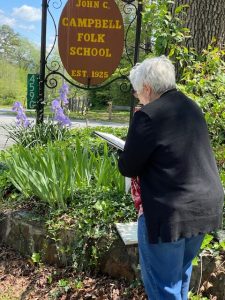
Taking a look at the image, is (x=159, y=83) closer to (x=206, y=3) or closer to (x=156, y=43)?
(x=156, y=43)

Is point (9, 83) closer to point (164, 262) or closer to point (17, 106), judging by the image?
point (17, 106)

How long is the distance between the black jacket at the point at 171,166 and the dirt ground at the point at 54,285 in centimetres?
107

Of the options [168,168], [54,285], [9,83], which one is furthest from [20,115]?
[9,83]

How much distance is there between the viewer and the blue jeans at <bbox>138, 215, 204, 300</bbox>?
2.15 m

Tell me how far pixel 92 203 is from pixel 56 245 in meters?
0.45

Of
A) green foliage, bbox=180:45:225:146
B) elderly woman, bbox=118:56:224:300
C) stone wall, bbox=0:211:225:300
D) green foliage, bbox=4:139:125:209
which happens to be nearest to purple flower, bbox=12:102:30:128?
green foliage, bbox=4:139:125:209

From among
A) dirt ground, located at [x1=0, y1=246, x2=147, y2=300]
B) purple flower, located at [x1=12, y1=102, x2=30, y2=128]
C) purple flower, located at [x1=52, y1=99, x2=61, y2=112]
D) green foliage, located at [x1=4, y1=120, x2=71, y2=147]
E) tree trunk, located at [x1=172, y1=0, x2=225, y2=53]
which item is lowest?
dirt ground, located at [x1=0, y1=246, x2=147, y2=300]

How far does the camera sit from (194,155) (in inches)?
80.7

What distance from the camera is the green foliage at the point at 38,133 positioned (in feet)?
18.9

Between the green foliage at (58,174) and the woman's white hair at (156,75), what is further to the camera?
the green foliage at (58,174)

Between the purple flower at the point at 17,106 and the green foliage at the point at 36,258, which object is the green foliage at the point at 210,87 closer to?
the green foliage at the point at 36,258

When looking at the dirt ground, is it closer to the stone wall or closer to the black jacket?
the stone wall

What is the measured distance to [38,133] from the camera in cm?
585

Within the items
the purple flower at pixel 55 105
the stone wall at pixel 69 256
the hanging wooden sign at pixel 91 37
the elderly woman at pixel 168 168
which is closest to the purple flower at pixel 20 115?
the purple flower at pixel 55 105
